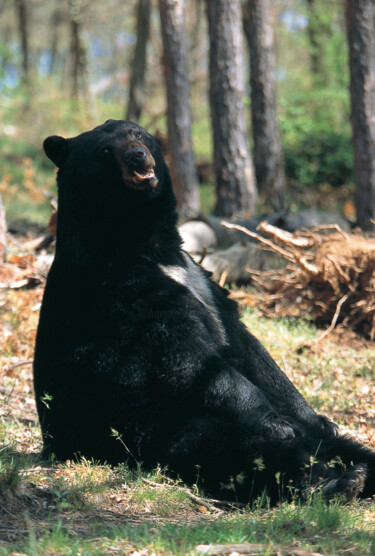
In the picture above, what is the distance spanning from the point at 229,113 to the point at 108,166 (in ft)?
27.6

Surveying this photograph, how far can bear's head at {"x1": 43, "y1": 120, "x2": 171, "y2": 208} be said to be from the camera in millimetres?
4469

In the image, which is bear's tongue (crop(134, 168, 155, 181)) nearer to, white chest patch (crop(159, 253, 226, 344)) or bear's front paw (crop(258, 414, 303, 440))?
white chest patch (crop(159, 253, 226, 344))

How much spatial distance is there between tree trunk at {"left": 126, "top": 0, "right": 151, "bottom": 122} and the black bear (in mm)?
13077

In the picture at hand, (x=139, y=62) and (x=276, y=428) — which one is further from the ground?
(x=139, y=62)

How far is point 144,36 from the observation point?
1730 centimetres

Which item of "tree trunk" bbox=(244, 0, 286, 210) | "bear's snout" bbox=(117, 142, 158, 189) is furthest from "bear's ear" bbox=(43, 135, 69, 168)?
"tree trunk" bbox=(244, 0, 286, 210)

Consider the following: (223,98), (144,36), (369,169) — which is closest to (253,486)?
(369,169)

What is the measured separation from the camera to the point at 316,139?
1822 centimetres

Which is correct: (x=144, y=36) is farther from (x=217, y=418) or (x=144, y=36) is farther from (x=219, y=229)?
(x=217, y=418)

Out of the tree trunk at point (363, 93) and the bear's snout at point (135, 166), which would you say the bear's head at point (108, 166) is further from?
the tree trunk at point (363, 93)

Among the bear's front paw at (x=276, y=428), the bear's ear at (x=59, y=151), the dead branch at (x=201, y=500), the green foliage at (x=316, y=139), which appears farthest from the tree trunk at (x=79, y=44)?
the dead branch at (x=201, y=500)

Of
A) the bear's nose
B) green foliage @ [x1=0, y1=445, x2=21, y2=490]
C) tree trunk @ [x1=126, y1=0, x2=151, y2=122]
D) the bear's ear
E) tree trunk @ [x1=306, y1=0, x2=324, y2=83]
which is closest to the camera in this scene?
green foliage @ [x1=0, y1=445, x2=21, y2=490]

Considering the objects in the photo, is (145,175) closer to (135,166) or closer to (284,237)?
(135,166)

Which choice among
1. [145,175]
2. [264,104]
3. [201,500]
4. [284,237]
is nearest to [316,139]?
[264,104]
